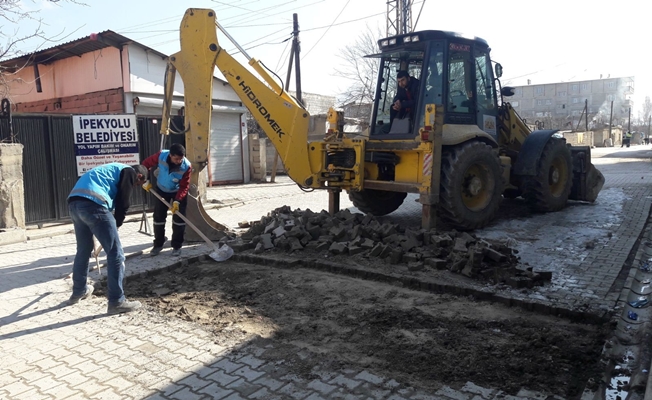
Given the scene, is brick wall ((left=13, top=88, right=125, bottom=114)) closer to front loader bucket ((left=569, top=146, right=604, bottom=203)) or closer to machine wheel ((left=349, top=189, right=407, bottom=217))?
machine wheel ((left=349, top=189, right=407, bottom=217))

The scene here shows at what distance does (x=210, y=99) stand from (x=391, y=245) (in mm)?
3447

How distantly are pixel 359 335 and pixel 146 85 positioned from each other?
12.8 meters

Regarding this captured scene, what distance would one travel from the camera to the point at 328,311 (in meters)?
4.72

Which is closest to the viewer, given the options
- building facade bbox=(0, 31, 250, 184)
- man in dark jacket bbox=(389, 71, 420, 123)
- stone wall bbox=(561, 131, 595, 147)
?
man in dark jacket bbox=(389, 71, 420, 123)

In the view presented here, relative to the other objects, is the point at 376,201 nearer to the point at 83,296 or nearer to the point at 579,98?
the point at 83,296

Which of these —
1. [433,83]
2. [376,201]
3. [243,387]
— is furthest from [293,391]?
[376,201]

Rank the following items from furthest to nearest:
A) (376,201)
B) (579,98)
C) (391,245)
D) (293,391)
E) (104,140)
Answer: (579,98) < (104,140) < (376,201) < (391,245) < (293,391)

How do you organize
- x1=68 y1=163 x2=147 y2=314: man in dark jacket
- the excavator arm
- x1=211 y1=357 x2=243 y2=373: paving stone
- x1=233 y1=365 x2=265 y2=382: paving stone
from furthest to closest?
the excavator arm → x1=68 y1=163 x2=147 y2=314: man in dark jacket → x1=211 y1=357 x2=243 y2=373: paving stone → x1=233 y1=365 x2=265 y2=382: paving stone

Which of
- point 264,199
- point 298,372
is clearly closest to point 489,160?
point 298,372

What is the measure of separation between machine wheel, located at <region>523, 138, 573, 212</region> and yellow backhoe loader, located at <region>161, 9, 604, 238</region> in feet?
0.12

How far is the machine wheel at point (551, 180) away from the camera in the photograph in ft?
30.1

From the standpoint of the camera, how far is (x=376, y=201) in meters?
9.62

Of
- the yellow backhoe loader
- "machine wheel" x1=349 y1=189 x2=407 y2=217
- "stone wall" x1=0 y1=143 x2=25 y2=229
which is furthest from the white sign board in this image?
"machine wheel" x1=349 y1=189 x2=407 y2=217

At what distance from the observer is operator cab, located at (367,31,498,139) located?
26.1 ft
